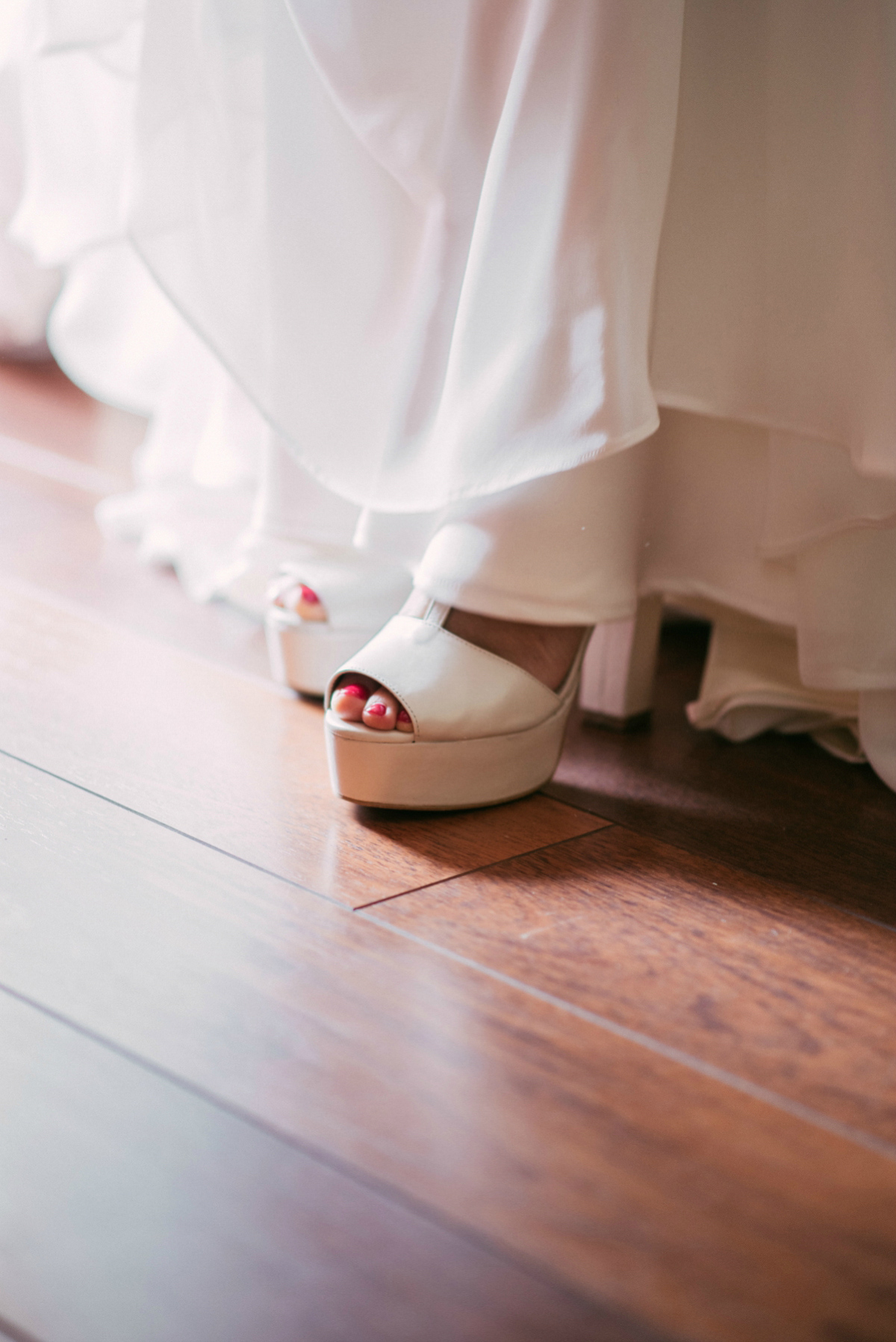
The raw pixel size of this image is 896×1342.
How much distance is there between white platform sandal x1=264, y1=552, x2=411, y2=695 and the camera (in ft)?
2.89

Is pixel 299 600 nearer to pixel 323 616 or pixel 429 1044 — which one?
pixel 323 616

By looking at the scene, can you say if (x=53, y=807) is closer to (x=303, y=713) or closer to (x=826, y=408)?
(x=303, y=713)

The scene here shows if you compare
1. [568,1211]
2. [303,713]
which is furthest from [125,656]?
[568,1211]

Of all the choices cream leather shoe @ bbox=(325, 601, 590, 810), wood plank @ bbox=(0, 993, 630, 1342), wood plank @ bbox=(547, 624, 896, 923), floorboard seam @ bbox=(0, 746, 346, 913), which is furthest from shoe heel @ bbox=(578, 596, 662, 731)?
wood plank @ bbox=(0, 993, 630, 1342)

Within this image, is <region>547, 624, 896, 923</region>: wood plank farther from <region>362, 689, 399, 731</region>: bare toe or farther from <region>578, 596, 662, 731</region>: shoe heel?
<region>362, 689, 399, 731</region>: bare toe

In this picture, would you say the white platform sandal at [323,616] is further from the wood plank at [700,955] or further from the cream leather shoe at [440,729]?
the wood plank at [700,955]

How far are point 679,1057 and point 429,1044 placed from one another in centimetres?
11

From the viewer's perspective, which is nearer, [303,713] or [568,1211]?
[568,1211]

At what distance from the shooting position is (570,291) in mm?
681

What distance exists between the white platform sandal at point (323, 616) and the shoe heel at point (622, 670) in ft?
0.51

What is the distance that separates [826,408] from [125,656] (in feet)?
1.74

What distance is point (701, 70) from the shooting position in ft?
2.47

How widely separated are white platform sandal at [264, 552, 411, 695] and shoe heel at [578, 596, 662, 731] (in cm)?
15

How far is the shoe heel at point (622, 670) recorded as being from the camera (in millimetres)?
880
